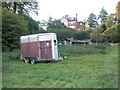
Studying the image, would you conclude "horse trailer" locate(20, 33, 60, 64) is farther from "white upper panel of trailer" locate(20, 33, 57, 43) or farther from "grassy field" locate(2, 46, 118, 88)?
"grassy field" locate(2, 46, 118, 88)

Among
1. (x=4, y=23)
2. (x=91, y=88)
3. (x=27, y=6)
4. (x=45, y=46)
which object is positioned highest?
(x=27, y=6)

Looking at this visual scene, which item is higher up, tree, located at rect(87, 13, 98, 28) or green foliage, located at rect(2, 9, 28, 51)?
tree, located at rect(87, 13, 98, 28)

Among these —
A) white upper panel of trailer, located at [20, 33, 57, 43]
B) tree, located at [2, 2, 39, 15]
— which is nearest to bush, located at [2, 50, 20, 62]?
white upper panel of trailer, located at [20, 33, 57, 43]

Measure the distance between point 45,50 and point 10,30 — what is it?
533cm

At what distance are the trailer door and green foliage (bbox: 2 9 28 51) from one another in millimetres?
4421

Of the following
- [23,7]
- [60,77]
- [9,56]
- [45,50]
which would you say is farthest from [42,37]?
[23,7]

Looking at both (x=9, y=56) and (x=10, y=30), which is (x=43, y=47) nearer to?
(x=9, y=56)

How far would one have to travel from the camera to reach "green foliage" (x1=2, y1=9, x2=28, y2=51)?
443 inches

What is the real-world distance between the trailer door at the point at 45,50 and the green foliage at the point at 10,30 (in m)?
4.42

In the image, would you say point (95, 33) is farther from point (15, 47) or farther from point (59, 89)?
point (59, 89)

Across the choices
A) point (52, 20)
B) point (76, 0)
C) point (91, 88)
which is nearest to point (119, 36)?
point (76, 0)

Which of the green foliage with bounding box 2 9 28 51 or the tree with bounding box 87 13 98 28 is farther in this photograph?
the tree with bounding box 87 13 98 28

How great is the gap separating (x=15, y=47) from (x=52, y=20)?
20784mm

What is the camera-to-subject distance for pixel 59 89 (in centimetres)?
282
